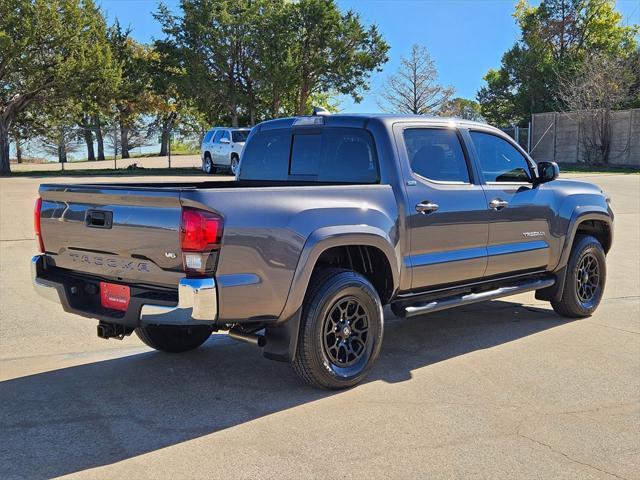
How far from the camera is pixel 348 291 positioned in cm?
465

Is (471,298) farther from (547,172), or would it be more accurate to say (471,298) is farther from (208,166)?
(208,166)

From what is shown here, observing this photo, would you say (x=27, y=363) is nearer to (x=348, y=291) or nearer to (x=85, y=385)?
(x=85, y=385)

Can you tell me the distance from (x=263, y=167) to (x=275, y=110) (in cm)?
2936

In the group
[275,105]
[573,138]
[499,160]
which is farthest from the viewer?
[573,138]

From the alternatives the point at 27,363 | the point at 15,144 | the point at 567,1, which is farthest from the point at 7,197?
the point at 567,1

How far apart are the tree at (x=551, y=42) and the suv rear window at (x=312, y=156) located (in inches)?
1693

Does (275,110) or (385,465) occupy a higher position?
(275,110)

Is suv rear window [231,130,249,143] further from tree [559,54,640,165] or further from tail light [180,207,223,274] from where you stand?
tail light [180,207,223,274]

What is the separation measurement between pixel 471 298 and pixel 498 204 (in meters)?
0.89

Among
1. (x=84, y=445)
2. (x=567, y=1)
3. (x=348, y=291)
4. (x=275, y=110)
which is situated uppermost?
(x=567, y=1)

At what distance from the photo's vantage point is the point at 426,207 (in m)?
Result: 5.18

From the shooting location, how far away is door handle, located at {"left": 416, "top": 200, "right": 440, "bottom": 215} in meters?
5.14

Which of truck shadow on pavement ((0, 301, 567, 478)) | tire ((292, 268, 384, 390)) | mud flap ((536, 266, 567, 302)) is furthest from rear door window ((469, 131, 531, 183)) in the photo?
tire ((292, 268, 384, 390))

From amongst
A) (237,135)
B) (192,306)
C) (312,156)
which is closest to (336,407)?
(192,306)
